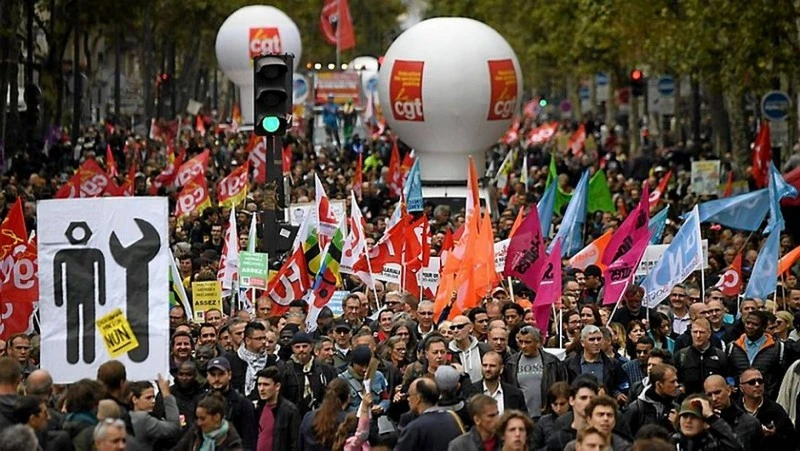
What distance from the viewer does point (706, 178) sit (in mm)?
36250

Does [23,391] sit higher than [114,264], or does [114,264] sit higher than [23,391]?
[114,264]

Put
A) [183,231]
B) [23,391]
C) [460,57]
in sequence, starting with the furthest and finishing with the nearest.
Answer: [460,57]
[183,231]
[23,391]

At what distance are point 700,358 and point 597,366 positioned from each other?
33.6 inches

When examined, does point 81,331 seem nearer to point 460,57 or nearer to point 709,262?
point 709,262

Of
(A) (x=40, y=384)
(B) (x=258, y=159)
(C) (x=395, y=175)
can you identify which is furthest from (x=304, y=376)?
(B) (x=258, y=159)

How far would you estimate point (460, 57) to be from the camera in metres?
34.3

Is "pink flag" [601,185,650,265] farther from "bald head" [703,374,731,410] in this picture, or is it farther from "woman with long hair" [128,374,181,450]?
"woman with long hair" [128,374,181,450]

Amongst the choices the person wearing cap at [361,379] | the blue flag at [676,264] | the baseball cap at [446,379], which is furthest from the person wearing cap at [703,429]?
the blue flag at [676,264]

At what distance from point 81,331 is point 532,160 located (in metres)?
39.1

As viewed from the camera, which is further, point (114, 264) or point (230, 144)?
point (230, 144)

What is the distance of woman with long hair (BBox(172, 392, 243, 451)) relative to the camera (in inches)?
488

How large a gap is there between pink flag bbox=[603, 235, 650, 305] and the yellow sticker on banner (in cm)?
695

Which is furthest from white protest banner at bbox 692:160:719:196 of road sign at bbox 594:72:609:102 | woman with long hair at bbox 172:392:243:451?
road sign at bbox 594:72:609:102

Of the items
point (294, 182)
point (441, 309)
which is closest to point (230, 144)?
point (294, 182)
